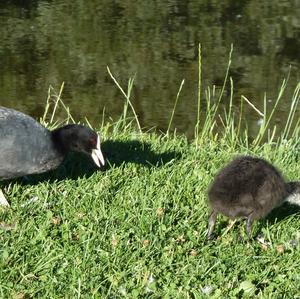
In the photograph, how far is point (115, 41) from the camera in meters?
11.5

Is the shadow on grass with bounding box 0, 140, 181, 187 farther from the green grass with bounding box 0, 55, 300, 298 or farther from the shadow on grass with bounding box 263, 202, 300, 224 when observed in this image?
the shadow on grass with bounding box 263, 202, 300, 224

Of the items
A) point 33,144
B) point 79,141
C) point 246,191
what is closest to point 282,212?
point 246,191

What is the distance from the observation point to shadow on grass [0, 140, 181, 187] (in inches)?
214

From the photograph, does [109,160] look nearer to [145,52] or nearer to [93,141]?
[93,141]

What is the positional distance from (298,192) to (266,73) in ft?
18.4

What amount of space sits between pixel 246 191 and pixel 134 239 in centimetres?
70

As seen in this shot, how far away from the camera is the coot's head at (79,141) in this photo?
5.29m

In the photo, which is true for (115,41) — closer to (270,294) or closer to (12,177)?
(12,177)

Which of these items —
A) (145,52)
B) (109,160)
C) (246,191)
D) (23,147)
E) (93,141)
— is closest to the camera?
(246,191)

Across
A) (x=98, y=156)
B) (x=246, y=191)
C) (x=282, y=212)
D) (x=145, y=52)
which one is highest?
(x=246, y=191)

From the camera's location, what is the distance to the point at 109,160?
5.73 meters

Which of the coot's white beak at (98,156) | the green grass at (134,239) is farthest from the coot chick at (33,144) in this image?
the green grass at (134,239)

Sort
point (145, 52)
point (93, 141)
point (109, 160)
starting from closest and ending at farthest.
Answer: point (93, 141) < point (109, 160) < point (145, 52)

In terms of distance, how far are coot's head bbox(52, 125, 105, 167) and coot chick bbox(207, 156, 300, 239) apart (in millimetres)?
1021
